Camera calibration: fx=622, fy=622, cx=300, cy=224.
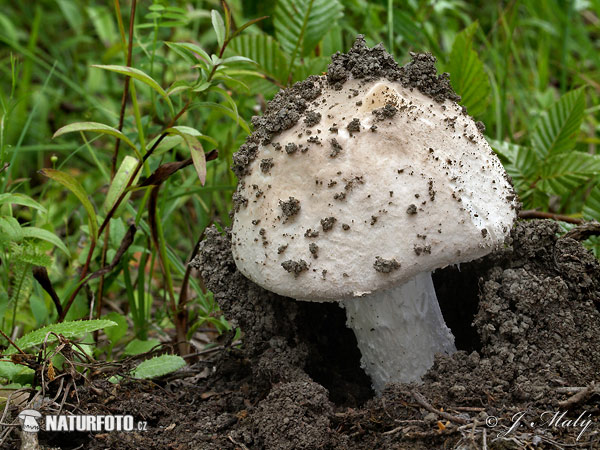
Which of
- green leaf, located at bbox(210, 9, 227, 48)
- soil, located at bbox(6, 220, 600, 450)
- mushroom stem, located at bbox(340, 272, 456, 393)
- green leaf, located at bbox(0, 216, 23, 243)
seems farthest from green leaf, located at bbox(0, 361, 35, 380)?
green leaf, located at bbox(210, 9, 227, 48)

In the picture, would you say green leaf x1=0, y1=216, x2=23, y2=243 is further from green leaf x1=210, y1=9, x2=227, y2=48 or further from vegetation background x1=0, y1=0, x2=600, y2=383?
green leaf x1=210, y1=9, x2=227, y2=48

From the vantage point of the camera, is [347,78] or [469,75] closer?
[347,78]

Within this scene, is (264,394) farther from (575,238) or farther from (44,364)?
(575,238)

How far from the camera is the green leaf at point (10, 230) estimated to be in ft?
9.32

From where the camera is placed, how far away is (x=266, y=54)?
12.4 ft

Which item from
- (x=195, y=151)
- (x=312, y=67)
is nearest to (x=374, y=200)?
(x=195, y=151)

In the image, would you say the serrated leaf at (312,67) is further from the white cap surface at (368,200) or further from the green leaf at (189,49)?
the white cap surface at (368,200)

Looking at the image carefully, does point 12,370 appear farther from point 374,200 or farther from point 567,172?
point 567,172

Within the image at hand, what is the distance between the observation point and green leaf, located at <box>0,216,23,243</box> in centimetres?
284

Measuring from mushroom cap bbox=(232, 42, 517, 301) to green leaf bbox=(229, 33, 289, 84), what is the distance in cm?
125

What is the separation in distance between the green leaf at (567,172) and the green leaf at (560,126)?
0.11 m

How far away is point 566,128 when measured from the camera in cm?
391

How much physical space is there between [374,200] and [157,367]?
1.21 metres

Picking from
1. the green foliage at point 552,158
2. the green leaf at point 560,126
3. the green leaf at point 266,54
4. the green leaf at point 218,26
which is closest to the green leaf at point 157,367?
the green leaf at point 218,26
